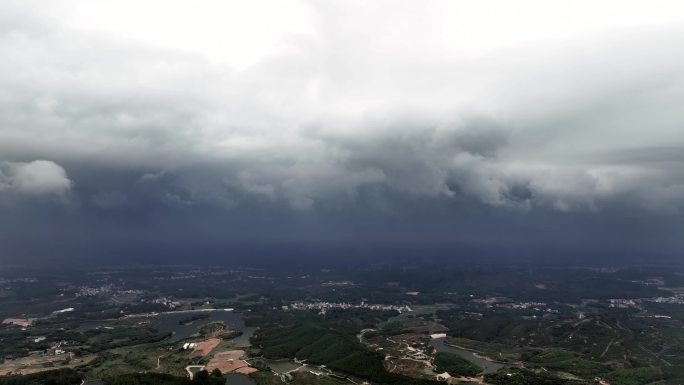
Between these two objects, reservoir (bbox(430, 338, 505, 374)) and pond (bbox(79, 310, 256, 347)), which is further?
pond (bbox(79, 310, 256, 347))

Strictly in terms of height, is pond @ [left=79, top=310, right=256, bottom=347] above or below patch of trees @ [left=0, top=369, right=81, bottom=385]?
below

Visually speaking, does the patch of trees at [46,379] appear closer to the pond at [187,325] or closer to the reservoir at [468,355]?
the pond at [187,325]

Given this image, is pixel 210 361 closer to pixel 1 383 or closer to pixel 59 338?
pixel 1 383

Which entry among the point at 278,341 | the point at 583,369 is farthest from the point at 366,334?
the point at 583,369

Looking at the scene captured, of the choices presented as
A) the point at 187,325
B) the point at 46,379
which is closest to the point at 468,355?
the point at 187,325

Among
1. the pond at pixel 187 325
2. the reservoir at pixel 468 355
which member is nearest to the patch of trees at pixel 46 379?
the pond at pixel 187 325

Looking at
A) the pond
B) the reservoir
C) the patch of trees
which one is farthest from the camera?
the pond

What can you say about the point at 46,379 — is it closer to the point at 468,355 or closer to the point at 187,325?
the point at 187,325

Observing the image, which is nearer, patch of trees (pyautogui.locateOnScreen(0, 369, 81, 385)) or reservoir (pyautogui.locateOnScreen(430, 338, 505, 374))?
patch of trees (pyautogui.locateOnScreen(0, 369, 81, 385))

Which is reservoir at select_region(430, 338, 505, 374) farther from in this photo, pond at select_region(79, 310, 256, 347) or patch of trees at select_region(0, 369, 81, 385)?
patch of trees at select_region(0, 369, 81, 385)

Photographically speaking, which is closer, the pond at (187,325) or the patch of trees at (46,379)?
the patch of trees at (46,379)

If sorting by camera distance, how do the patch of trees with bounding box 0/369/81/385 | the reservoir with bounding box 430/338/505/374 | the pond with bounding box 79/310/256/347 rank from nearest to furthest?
the patch of trees with bounding box 0/369/81/385 < the reservoir with bounding box 430/338/505/374 < the pond with bounding box 79/310/256/347

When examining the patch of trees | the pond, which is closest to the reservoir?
the pond
